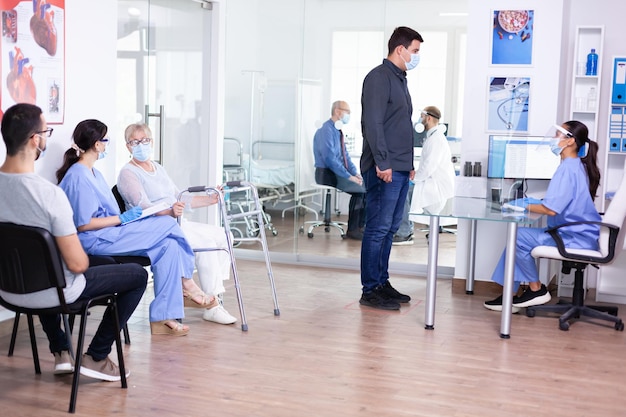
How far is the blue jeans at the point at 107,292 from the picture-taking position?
3.48 m

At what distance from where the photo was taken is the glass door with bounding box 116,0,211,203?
5.65 meters

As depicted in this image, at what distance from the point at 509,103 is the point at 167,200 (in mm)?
2451

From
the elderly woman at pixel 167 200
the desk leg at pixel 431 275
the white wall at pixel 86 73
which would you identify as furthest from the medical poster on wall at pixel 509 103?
the white wall at pixel 86 73

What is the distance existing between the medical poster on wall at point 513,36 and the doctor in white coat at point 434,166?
710 mm

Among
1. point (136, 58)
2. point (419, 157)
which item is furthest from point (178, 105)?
point (419, 157)

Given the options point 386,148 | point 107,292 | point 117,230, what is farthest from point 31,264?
point 386,148

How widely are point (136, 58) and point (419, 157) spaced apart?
2.14 meters

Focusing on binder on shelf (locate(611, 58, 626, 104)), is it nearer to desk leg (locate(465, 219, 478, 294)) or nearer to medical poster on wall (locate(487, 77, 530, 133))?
medical poster on wall (locate(487, 77, 530, 133))

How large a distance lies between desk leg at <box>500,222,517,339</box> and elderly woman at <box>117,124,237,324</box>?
1500 mm

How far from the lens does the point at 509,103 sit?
19.0ft

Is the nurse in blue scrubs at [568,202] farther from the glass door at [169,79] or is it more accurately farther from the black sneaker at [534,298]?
the glass door at [169,79]

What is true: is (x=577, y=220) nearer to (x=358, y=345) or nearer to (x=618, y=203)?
(x=618, y=203)

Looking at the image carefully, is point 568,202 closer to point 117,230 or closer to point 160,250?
point 160,250

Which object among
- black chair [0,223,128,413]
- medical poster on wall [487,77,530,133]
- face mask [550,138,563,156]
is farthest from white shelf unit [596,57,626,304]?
black chair [0,223,128,413]
